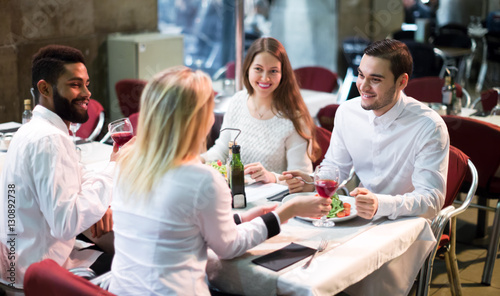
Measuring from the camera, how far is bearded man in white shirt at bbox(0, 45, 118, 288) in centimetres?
210

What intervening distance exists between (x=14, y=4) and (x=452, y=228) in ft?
12.7

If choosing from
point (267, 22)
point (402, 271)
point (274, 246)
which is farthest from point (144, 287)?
point (267, 22)

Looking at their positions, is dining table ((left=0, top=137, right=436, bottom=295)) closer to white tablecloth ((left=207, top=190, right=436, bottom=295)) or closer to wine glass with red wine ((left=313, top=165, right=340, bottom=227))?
white tablecloth ((left=207, top=190, right=436, bottom=295))

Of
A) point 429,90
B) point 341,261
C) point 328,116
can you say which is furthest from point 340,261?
point 429,90

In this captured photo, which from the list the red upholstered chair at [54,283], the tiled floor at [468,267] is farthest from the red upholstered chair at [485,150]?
the red upholstered chair at [54,283]

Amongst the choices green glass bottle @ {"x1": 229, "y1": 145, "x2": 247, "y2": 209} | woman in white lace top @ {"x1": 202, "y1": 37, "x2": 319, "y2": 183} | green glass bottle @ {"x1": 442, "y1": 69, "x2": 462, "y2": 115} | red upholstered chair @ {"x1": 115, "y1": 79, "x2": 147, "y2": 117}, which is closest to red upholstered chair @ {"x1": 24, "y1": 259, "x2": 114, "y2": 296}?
green glass bottle @ {"x1": 229, "y1": 145, "x2": 247, "y2": 209}

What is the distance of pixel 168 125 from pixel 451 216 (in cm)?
137

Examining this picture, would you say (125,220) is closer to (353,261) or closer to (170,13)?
(353,261)

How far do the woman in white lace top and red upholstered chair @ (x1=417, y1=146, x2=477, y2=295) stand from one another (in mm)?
701

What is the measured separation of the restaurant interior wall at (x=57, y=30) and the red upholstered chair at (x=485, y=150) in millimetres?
3486

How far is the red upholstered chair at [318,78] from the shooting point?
5.74 metres

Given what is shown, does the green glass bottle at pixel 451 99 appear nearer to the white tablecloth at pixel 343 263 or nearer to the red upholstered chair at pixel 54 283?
the white tablecloth at pixel 343 263

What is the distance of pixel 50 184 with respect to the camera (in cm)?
208

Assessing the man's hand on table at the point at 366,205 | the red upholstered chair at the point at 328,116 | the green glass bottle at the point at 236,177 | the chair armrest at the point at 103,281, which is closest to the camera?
the chair armrest at the point at 103,281
